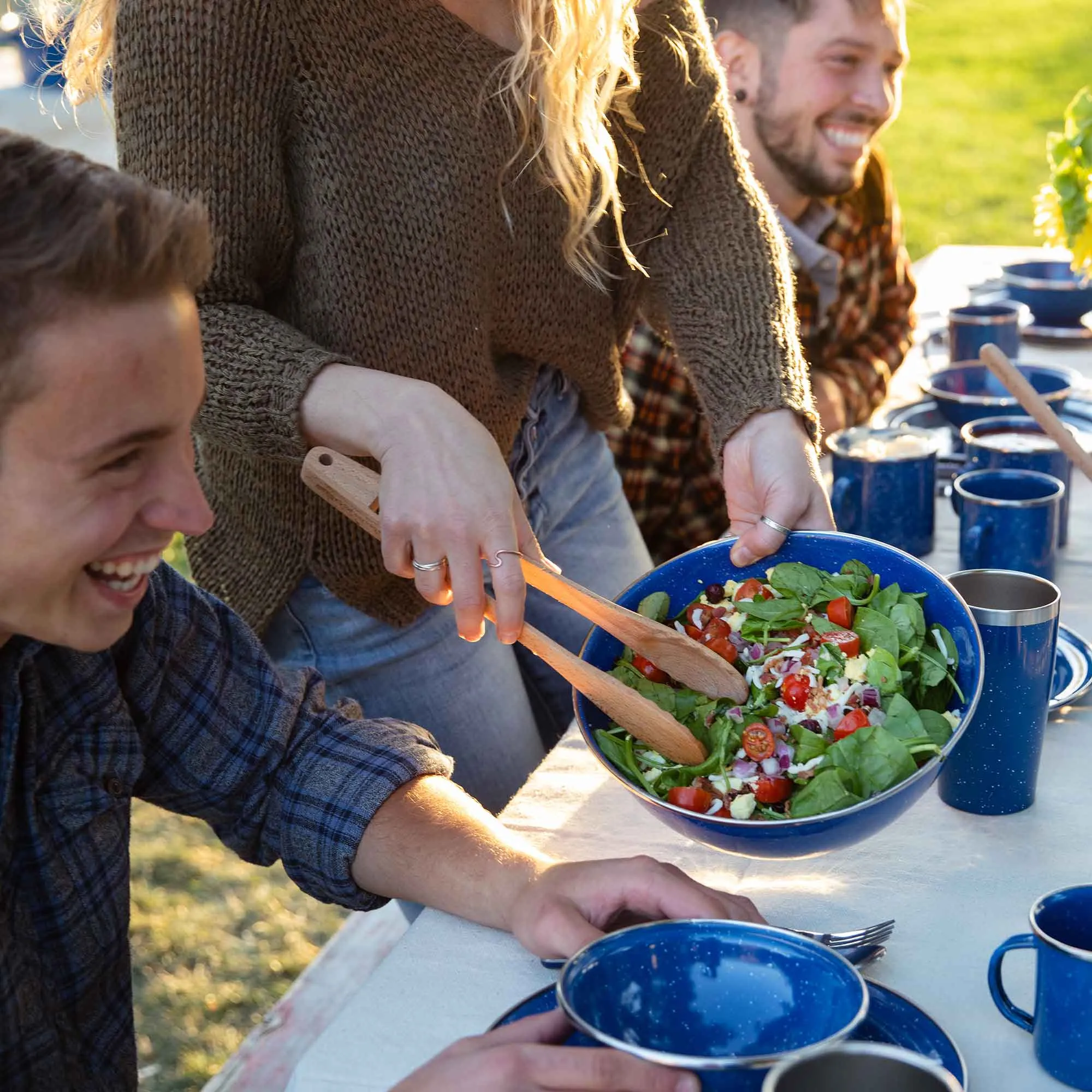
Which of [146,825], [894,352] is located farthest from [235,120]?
[146,825]

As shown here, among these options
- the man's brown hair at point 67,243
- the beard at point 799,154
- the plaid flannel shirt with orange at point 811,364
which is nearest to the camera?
the man's brown hair at point 67,243

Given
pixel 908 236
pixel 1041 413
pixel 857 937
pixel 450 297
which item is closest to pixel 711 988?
pixel 857 937

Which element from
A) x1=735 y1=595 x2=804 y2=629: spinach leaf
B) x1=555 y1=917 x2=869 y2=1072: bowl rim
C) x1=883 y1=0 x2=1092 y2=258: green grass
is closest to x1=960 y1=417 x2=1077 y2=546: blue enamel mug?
x1=735 y1=595 x2=804 y2=629: spinach leaf

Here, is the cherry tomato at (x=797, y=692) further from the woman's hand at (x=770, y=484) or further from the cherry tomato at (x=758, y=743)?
the woman's hand at (x=770, y=484)

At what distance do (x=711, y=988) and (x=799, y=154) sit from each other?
2163 mm

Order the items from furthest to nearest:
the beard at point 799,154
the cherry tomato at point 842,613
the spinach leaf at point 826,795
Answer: the beard at point 799,154, the cherry tomato at point 842,613, the spinach leaf at point 826,795

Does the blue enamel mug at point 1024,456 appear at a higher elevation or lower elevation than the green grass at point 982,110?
higher

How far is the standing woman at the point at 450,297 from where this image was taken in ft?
4.47

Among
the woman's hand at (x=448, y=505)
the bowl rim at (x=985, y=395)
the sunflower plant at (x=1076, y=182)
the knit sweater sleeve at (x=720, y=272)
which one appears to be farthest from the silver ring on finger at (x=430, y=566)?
the sunflower plant at (x=1076, y=182)

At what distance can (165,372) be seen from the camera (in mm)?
1041

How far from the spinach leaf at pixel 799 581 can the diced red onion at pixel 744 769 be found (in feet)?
0.74

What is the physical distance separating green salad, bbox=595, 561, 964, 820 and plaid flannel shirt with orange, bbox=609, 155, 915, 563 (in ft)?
2.59

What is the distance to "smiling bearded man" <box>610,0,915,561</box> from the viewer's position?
2.49m

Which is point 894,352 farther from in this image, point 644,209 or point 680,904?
point 680,904
